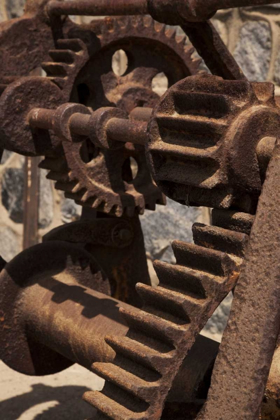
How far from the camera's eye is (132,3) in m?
1.63

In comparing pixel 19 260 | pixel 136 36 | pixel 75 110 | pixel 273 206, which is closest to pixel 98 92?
pixel 136 36

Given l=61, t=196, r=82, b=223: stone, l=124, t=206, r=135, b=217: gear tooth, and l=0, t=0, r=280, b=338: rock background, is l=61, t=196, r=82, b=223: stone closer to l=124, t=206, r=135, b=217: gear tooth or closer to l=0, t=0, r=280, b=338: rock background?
l=0, t=0, r=280, b=338: rock background

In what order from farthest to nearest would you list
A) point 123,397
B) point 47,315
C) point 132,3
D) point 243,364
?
point 47,315, point 132,3, point 123,397, point 243,364

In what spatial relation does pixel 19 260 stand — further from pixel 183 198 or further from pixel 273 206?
pixel 273 206

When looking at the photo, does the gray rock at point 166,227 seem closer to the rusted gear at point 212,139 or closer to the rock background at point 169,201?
the rock background at point 169,201

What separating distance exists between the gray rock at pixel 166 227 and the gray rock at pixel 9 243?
3.18 ft

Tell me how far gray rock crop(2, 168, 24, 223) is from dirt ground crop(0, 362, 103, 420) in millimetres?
1148

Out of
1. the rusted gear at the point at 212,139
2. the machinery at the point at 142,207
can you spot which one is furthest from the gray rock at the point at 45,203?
the rusted gear at the point at 212,139

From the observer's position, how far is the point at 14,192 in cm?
407

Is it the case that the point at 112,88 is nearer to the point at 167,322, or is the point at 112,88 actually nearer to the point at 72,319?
the point at 72,319

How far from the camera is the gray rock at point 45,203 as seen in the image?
389 cm

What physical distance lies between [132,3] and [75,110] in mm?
259

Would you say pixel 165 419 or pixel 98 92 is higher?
pixel 98 92

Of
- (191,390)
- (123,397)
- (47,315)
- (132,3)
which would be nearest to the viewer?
(123,397)
